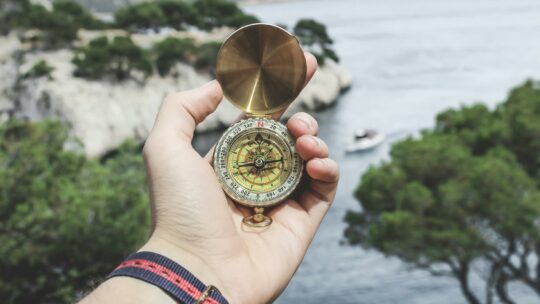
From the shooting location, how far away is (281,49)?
2.97 metres

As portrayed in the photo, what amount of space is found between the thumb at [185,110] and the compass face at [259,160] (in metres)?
0.23

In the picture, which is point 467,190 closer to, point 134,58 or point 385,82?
point 134,58

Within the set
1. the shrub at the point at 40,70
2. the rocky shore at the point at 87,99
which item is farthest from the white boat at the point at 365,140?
the shrub at the point at 40,70

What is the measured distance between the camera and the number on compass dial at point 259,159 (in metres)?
2.95

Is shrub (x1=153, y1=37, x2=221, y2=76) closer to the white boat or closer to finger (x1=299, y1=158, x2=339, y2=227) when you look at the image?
the white boat

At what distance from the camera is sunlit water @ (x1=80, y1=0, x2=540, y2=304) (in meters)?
14.2

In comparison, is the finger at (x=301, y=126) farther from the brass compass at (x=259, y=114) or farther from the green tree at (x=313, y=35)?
the green tree at (x=313, y=35)

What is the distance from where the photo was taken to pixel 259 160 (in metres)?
2.98

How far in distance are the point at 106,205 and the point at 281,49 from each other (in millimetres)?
6892

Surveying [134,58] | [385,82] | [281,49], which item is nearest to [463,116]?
[281,49]

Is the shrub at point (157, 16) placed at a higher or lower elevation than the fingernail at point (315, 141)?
lower

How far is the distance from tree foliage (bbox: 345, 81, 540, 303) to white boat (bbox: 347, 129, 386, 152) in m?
11.3

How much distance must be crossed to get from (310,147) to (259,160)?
0.33m

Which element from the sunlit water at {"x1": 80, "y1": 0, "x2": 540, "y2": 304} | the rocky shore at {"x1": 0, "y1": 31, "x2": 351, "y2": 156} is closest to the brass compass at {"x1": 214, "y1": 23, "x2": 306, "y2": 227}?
the sunlit water at {"x1": 80, "y1": 0, "x2": 540, "y2": 304}
